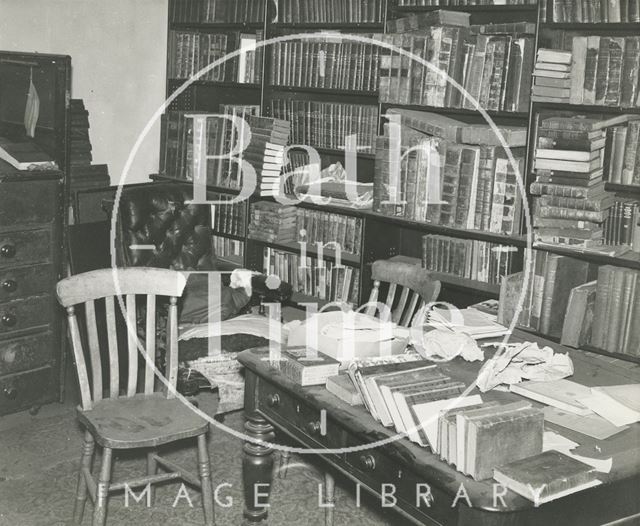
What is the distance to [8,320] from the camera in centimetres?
372

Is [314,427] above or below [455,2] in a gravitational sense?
below

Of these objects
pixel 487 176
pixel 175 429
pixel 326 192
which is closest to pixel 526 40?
pixel 487 176

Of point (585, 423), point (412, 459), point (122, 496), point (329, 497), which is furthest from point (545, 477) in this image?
point (122, 496)

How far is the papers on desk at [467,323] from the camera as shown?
2646mm

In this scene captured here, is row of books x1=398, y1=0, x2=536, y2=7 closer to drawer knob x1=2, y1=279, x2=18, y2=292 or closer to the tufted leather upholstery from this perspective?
the tufted leather upholstery

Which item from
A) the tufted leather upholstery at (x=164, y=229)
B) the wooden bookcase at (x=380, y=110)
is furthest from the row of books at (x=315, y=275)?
the tufted leather upholstery at (x=164, y=229)

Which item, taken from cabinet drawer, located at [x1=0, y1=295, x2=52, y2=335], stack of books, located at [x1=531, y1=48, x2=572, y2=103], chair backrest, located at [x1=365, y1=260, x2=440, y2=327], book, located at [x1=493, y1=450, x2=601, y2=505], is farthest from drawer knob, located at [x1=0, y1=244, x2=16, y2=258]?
book, located at [x1=493, y1=450, x2=601, y2=505]

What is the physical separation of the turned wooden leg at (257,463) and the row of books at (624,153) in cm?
183

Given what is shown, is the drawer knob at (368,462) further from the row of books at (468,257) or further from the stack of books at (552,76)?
the stack of books at (552,76)

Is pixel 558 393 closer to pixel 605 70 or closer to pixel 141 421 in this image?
pixel 141 421

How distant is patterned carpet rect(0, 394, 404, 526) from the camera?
3.08 meters

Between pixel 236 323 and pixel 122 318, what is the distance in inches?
22.9

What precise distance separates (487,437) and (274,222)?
2.97 metres

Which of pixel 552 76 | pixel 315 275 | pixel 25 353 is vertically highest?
pixel 552 76
